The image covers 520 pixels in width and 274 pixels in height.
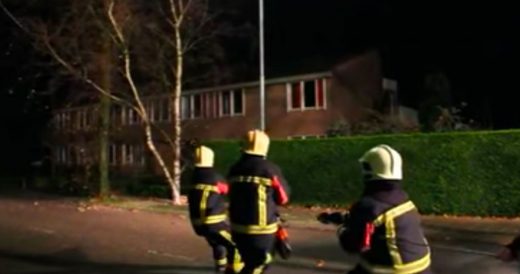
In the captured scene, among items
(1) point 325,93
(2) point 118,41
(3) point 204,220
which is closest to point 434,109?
(1) point 325,93

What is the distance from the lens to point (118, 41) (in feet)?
79.2

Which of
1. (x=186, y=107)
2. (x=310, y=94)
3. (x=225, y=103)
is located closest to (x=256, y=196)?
(x=310, y=94)

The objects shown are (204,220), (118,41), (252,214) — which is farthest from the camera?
(118,41)

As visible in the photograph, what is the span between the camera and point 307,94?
1490 inches

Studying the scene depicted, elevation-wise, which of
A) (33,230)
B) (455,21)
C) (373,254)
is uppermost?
(455,21)

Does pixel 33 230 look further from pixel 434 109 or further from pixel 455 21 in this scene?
pixel 455 21

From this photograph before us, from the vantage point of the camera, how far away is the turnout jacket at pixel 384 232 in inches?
176

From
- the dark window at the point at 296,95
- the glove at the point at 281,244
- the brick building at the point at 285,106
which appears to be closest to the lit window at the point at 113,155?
the brick building at the point at 285,106

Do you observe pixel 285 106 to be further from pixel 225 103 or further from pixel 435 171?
pixel 435 171

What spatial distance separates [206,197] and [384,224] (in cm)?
386

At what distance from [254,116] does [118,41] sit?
55.0ft

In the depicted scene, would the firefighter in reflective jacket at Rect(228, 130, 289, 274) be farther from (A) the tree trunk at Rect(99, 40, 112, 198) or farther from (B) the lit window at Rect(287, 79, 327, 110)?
(B) the lit window at Rect(287, 79, 327, 110)

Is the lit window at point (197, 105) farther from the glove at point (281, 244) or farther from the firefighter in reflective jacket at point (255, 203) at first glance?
the firefighter in reflective jacket at point (255, 203)

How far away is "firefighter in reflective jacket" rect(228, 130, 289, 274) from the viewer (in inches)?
271
